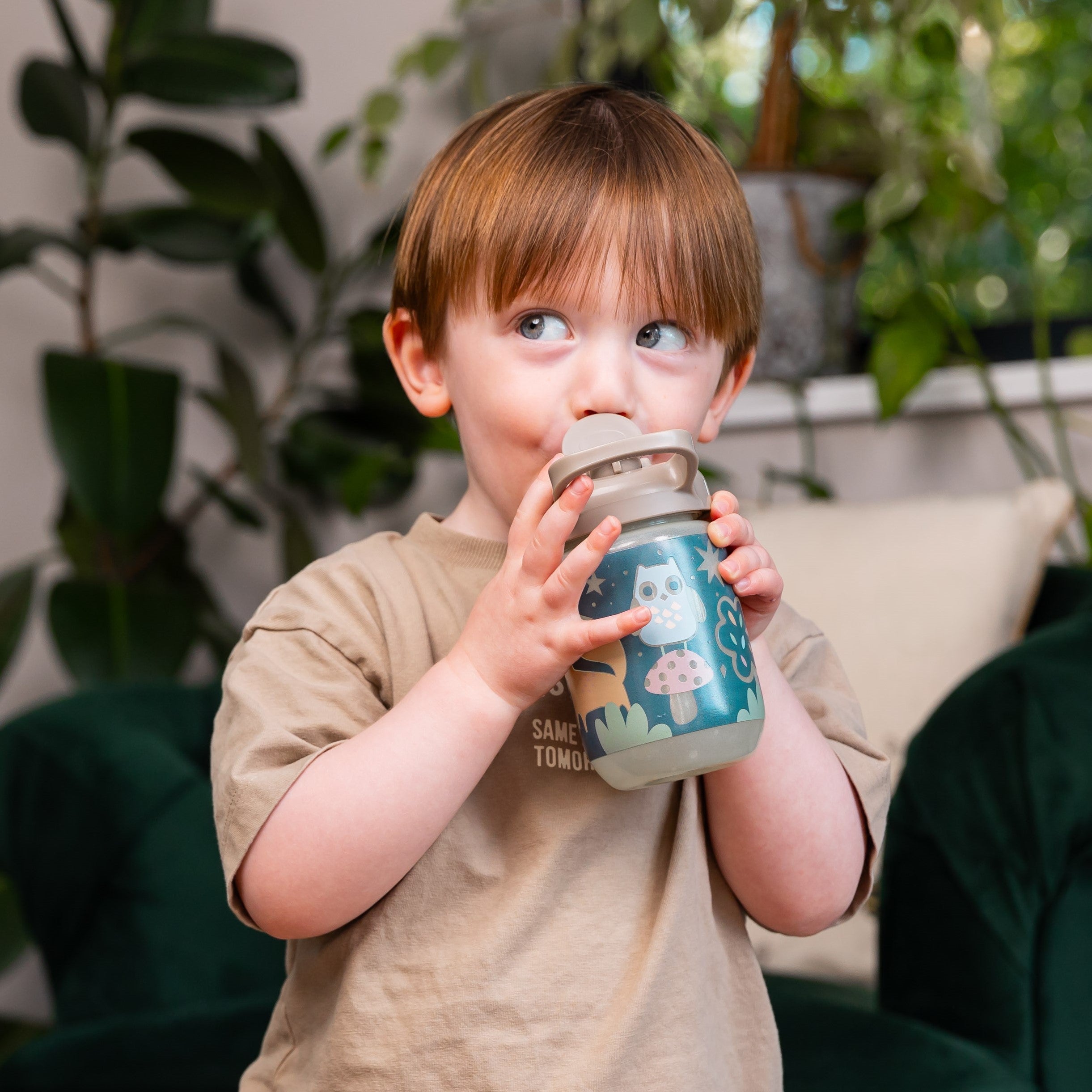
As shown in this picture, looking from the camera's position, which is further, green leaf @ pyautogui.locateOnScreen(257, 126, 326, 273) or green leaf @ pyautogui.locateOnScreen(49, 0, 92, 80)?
green leaf @ pyautogui.locateOnScreen(257, 126, 326, 273)

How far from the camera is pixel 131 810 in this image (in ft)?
3.53

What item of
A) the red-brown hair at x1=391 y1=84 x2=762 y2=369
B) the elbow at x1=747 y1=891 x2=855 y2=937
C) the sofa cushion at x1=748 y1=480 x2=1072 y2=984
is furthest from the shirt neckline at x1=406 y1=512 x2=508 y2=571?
the sofa cushion at x1=748 y1=480 x2=1072 y2=984

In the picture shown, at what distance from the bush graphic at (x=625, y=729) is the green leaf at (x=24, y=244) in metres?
1.33

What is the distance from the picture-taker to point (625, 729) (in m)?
0.49

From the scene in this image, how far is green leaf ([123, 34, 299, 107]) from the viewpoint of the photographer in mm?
1604

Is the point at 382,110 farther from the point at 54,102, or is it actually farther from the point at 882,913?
the point at 882,913

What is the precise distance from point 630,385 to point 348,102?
175cm

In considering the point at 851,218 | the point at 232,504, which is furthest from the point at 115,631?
the point at 851,218

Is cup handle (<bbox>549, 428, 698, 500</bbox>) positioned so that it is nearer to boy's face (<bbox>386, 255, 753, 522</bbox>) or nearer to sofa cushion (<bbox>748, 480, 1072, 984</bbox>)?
boy's face (<bbox>386, 255, 753, 522</bbox>)

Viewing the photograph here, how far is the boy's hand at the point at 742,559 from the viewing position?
52 cm

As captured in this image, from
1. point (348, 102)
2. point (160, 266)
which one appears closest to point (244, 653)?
point (160, 266)

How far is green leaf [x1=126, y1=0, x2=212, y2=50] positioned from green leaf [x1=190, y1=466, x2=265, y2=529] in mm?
643

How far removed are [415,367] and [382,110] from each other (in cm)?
120

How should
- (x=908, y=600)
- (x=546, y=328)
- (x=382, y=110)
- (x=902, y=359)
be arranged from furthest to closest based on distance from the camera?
(x=382, y=110) → (x=902, y=359) → (x=908, y=600) → (x=546, y=328)
